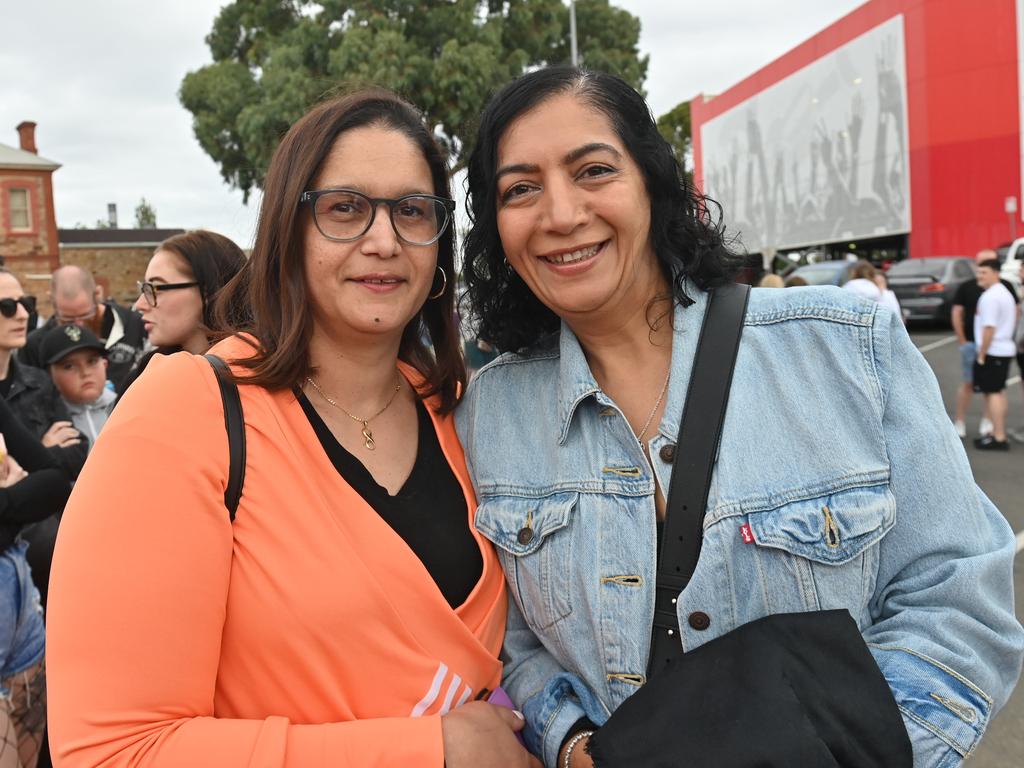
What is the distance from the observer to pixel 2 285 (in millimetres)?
4047

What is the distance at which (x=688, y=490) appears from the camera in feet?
5.59

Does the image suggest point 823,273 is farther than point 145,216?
No

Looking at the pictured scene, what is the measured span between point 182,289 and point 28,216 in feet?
122

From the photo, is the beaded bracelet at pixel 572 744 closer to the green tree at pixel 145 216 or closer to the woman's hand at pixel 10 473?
the woman's hand at pixel 10 473

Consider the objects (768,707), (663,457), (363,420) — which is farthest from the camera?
(363,420)

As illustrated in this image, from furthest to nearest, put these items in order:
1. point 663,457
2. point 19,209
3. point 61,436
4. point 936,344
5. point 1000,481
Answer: point 19,209 → point 936,344 → point 1000,481 → point 61,436 → point 663,457

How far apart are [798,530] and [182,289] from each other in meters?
2.71

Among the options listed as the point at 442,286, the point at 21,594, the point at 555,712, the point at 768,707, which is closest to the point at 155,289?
the point at 21,594

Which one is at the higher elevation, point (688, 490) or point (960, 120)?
point (960, 120)

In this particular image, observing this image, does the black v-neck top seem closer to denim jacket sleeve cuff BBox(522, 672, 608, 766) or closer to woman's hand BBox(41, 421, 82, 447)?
denim jacket sleeve cuff BBox(522, 672, 608, 766)

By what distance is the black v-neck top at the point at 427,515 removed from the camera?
1827mm

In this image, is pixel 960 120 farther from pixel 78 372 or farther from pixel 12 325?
pixel 12 325

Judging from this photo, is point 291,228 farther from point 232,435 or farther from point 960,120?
point 960,120

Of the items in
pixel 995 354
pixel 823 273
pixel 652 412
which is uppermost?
pixel 823 273
